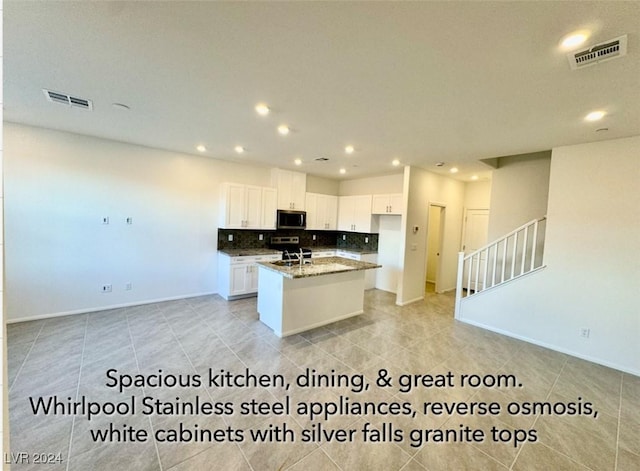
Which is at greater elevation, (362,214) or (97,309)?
(362,214)

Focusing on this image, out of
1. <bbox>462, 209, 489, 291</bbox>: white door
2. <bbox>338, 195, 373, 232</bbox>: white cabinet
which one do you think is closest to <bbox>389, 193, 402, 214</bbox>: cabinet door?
<bbox>338, 195, 373, 232</bbox>: white cabinet

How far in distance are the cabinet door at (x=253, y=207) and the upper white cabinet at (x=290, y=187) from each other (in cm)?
54

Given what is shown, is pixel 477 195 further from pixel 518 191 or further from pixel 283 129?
pixel 283 129

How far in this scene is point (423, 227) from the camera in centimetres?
573

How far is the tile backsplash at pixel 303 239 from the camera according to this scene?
18.8 feet

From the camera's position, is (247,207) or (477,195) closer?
(247,207)

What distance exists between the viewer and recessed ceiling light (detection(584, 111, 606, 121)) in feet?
8.58

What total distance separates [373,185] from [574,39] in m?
5.10

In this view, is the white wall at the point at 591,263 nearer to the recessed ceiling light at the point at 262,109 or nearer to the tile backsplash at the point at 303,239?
the tile backsplash at the point at 303,239

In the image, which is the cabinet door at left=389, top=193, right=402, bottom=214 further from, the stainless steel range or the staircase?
the stainless steel range

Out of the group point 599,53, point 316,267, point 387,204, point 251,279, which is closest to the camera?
point 599,53

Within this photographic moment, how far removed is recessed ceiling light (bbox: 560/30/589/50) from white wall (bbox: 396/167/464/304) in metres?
3.53

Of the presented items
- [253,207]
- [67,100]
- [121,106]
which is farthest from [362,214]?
[67,100]

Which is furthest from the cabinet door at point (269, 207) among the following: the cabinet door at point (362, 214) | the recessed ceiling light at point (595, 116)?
the recessed ceiling light at point (595, 116)
